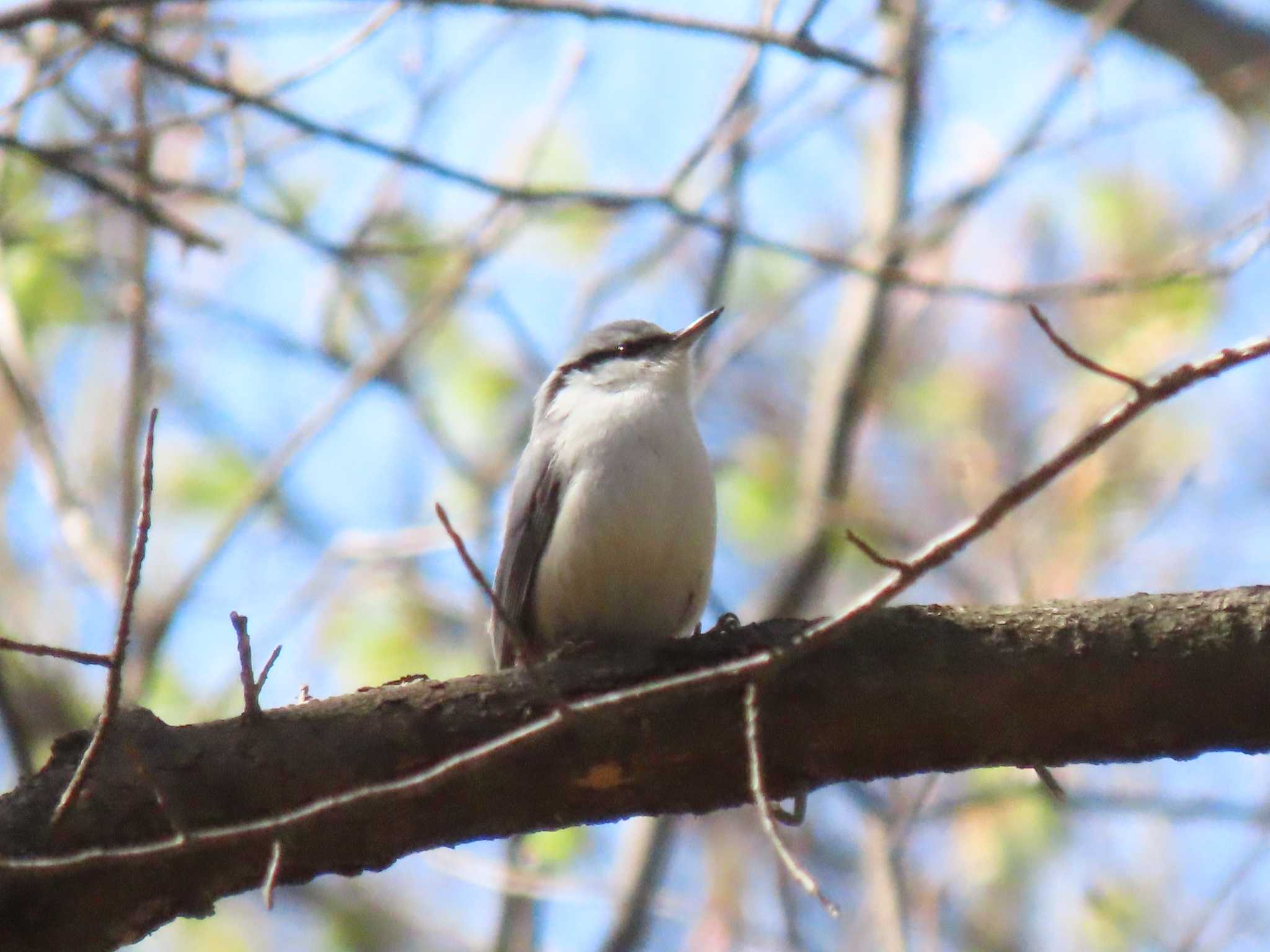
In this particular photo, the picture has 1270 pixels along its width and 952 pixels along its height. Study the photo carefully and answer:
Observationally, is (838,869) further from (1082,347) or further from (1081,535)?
(1082,347)

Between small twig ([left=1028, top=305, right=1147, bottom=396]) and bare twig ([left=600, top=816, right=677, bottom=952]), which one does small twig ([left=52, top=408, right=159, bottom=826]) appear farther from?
bare twig ([left=600, top=816, right=677, bottom=952])

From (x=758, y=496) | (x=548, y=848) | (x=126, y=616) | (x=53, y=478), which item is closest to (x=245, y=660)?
(x=126, y=616)

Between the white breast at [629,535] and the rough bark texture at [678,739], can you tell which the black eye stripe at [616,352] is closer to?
the white breast at [629,535]

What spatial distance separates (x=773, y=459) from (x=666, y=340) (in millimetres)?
3772

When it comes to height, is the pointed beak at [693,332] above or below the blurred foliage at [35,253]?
below

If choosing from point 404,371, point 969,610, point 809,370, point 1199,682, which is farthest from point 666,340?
point 809,370

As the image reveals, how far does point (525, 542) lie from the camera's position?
175 inches

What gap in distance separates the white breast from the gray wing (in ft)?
0.16

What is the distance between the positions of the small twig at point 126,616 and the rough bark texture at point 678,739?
0.93ft

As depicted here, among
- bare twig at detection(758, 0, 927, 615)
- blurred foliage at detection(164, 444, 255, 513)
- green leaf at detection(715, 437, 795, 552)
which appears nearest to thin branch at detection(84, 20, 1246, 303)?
bare twig at detection(758, 0, 927, 615)

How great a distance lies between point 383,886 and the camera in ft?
32.1

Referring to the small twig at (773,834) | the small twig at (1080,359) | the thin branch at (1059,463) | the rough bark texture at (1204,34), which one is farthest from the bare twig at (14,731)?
the rough bark texture at (1204,34)

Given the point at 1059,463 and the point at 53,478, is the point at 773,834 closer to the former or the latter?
the point at 1059,463

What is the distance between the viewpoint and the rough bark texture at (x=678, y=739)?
295cm
